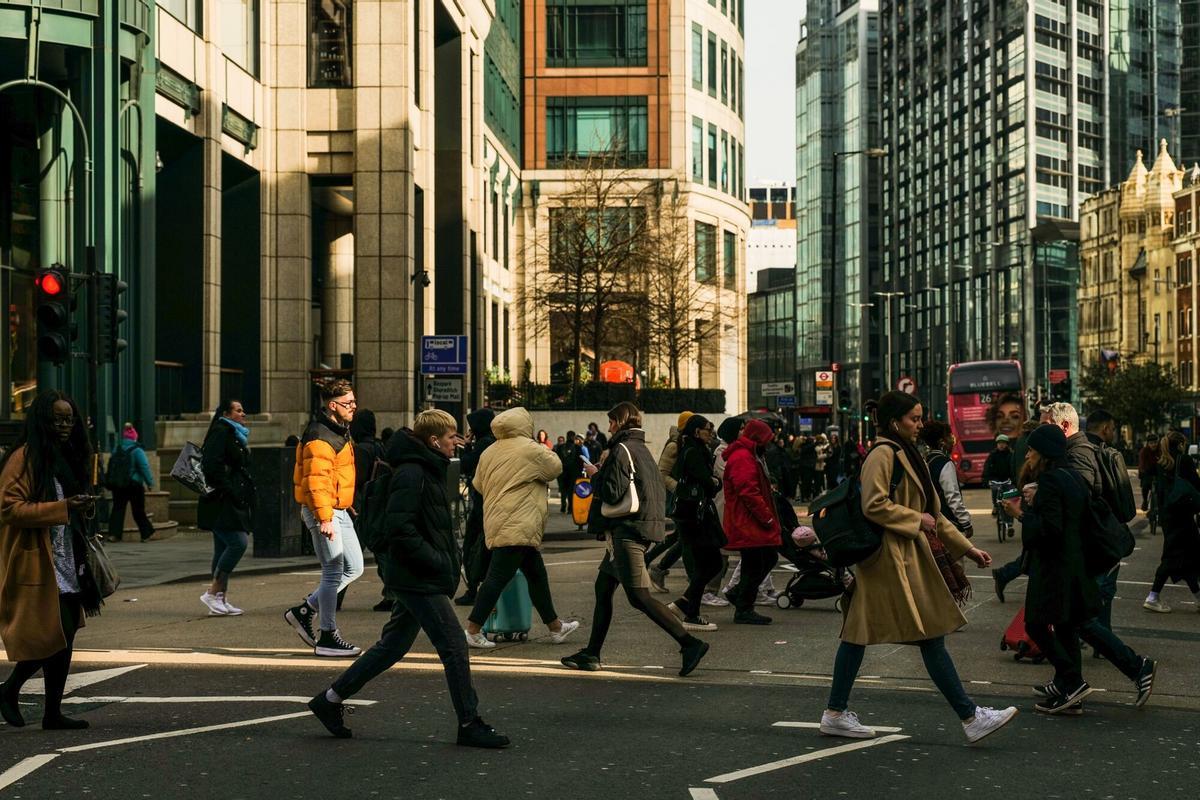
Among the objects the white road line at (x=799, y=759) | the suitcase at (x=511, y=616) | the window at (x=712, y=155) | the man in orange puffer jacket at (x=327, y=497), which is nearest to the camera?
the white road line at (x=799, y=759)

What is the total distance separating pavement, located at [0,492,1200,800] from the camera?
7164 mm

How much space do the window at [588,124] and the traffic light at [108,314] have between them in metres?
47.1

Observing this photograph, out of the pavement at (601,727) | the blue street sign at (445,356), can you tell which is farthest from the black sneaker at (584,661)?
the blue street sign at (445,356)

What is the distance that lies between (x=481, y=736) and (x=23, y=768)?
2114mm

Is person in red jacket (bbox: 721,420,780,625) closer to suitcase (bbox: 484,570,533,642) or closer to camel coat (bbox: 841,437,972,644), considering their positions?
suitcase (bbox: 484,570,533,642)

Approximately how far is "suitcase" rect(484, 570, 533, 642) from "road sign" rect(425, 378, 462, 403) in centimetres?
1251

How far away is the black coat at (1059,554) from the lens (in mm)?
8938

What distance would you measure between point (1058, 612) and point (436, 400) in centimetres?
1687

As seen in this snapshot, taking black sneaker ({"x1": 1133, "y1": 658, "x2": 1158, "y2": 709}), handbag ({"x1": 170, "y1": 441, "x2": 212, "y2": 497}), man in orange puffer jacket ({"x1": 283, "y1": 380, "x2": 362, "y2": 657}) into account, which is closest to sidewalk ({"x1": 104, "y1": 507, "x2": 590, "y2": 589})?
handbag ({"x1": 170, "y1": 441, "x2": 212, "y2": 497})

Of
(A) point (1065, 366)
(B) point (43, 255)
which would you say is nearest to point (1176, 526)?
(B) point (43, 255)

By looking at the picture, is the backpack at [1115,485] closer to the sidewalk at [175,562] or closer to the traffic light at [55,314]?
the sidewalk at [175,562]

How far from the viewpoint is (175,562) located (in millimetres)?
19938

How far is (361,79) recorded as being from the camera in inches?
1398

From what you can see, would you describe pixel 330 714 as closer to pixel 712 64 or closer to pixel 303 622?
pixel 303 622
